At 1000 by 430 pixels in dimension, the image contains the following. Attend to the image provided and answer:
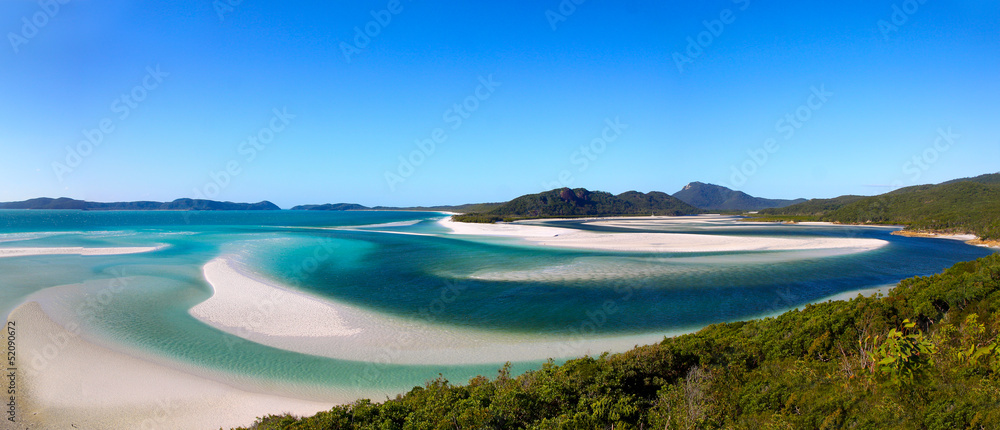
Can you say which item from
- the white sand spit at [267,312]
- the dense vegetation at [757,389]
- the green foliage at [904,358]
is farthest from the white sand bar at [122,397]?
the green foliage at [904,358]

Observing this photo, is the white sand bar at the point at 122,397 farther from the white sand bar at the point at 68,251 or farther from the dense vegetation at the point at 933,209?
the dense vegetation at the point at 933,209

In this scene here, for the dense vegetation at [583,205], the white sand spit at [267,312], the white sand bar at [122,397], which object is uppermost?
the dense vegetation at [583,205]

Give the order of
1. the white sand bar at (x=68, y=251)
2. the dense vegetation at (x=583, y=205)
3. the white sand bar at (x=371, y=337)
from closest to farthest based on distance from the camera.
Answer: the white sand bar at (x=371, y=337)
the white sand bar at (x=68, y=251)
the dense vegetation at (x=583, y=205)

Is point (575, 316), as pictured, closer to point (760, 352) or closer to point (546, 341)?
point (546, 341)

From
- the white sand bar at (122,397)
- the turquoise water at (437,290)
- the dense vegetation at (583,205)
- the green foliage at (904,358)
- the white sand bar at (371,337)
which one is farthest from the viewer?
the dense vegetation at (583,205)

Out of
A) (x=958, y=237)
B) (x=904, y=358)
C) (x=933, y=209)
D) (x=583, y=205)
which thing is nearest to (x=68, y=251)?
(x=904, y=358)

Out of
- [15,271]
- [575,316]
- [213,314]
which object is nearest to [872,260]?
[575,316]
